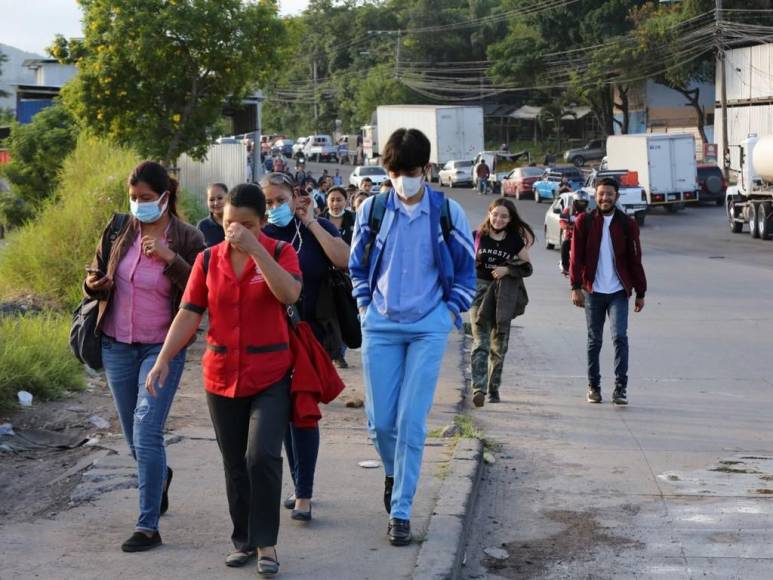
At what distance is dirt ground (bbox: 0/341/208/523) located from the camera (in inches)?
263

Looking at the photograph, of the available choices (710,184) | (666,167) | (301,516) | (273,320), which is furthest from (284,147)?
(273,320)

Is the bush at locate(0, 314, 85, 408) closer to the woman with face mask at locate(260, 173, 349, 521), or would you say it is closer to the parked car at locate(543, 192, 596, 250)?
the woman with face mask at locate(260, 173, 349, 521)

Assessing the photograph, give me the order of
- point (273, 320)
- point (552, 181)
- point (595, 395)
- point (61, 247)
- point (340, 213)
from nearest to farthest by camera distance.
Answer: point (273, 320) → point (595, 395) → point (340, 213) → point (61, 247) → point (552, 181)

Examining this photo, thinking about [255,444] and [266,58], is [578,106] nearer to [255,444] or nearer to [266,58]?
[266,58]

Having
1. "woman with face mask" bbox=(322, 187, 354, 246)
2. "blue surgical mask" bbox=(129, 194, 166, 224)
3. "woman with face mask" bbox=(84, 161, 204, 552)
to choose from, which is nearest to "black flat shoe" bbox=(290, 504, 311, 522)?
"woman with face mask" bbox=(84, 161, 204, 552)

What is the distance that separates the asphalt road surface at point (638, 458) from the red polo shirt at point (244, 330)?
60.2 inches

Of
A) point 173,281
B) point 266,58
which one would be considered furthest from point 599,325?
point 266,58

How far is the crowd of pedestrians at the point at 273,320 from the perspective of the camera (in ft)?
17.5

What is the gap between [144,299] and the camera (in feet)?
19.2

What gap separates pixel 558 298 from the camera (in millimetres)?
19656

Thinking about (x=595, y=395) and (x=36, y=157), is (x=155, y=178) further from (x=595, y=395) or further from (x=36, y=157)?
(x=36, y=157)

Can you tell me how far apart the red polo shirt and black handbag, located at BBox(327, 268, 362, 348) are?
0.95m

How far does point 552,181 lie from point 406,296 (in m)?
44.5

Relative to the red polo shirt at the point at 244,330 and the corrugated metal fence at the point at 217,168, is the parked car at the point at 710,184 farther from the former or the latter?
the red polo shirt at the point at 244,330
